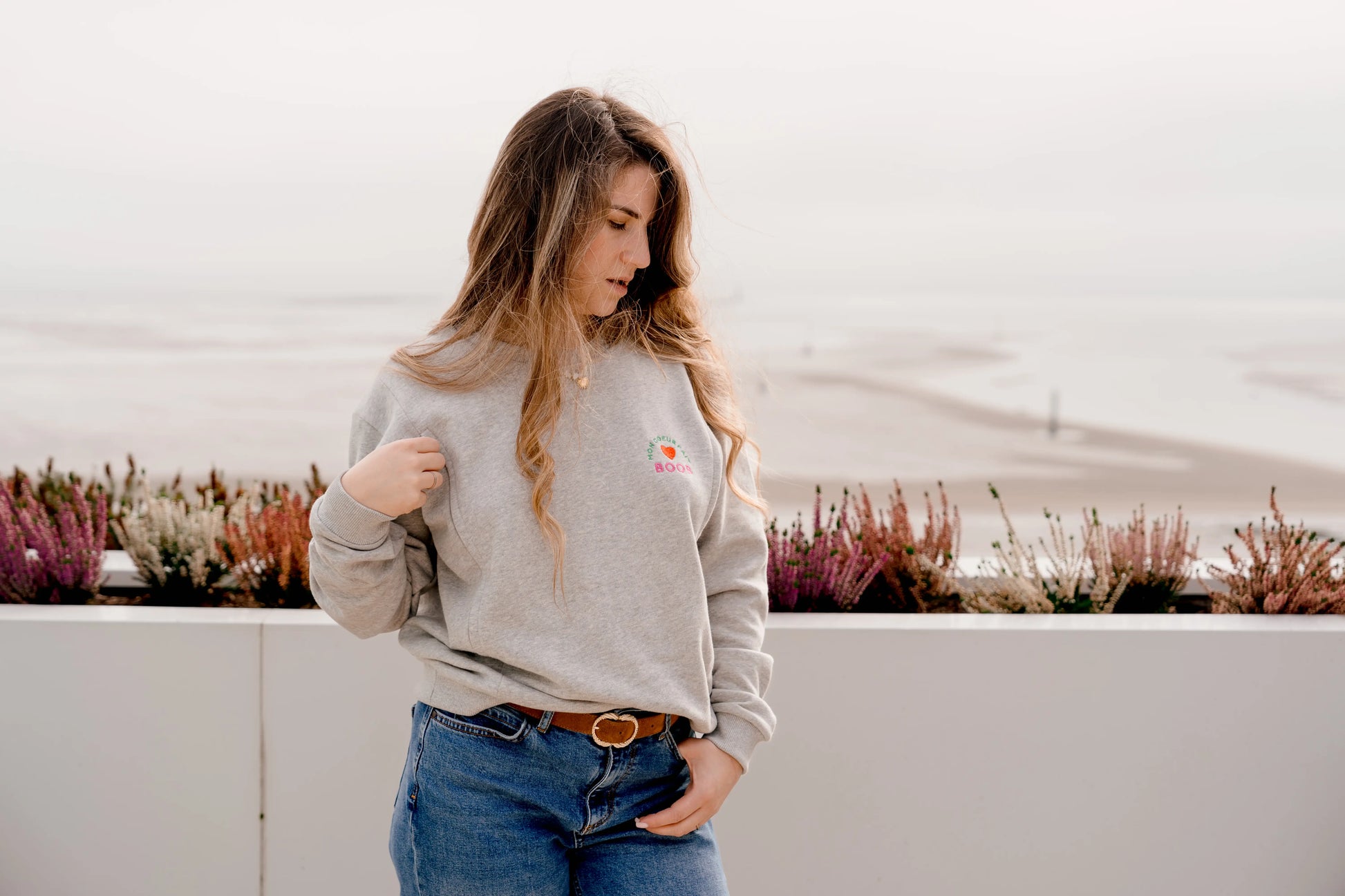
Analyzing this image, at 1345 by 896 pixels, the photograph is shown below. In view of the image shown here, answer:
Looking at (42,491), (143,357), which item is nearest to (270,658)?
(42,491)

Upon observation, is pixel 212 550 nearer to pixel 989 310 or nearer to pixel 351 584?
pixel 351 584

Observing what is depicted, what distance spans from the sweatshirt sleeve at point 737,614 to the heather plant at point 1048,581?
3.74 ft

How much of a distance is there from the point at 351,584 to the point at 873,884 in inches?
55.7

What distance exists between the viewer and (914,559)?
2.46 m

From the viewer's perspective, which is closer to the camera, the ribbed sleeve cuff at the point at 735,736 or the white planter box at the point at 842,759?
the ribbed sleeve cuff at the point at 735,736

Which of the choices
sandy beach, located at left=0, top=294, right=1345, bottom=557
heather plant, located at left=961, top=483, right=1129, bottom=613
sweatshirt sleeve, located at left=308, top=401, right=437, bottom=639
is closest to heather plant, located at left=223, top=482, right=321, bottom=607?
sweatshirt sleeve, located at left=308, top=401, right=437, bottom=639

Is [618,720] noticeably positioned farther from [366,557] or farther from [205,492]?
[205,492]

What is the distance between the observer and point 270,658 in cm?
214

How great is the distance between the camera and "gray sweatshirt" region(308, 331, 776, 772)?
119 centimetres

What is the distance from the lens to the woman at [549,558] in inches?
46.9

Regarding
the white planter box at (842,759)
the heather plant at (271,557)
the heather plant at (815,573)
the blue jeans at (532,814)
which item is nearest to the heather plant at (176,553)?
the heather plant at (271,557)

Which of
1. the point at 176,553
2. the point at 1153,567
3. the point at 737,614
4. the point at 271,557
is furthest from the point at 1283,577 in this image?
the point at 176,553

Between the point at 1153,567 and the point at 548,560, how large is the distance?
5.99 feet

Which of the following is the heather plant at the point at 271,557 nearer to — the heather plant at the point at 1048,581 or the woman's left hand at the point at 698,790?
the woman's left hand at the point at 698,790
